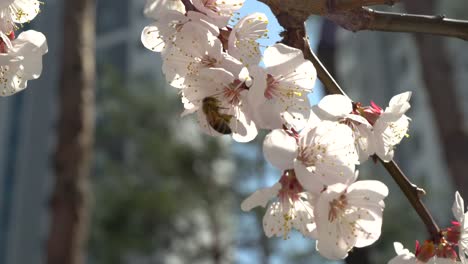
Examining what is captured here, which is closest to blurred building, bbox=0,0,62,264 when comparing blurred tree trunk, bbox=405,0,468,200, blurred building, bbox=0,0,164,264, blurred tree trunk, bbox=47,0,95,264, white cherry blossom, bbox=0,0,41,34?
blurred building, bbox=0,0,164,264

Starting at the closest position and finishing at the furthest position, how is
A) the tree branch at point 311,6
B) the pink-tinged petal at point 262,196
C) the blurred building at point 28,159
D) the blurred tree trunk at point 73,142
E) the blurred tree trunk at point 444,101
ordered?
the tree branch at point 311,6 < the pink-tinged petal at point 262,196 < the blurred tree trunk at point 444,101 < the blurred tree trunk at point 73,142 < the blurred building at point 28,159

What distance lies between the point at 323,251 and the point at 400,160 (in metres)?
18.1

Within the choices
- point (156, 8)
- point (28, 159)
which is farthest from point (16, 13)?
point (28, 159)

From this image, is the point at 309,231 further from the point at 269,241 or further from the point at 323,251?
the point at 269,241

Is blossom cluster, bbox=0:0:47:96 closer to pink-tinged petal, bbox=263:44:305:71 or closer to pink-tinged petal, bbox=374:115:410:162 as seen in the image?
pink-tinged petal, bbox=263:44:305:71

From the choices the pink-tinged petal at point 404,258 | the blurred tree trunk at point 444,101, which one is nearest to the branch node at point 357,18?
the pink-tinged petal at point 404,258

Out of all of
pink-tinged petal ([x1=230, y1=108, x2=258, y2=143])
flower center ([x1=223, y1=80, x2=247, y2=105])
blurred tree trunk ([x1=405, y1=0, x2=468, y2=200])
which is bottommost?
blurred tree trunk ([x1=405, y1=0, x2=468, y2=200])

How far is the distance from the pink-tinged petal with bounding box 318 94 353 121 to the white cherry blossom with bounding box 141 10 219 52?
0.49ft

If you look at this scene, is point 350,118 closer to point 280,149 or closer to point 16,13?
point 280,149

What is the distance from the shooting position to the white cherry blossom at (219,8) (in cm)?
82

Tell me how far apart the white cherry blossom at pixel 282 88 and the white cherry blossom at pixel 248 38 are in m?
0.02

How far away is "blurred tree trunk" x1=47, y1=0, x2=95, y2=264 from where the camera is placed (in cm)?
400

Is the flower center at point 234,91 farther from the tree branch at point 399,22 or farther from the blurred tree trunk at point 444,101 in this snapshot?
the blurred tree trunk at point 444,101

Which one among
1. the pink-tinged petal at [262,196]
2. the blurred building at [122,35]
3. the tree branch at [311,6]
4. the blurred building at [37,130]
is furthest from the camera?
the blurred building at [37,130]
